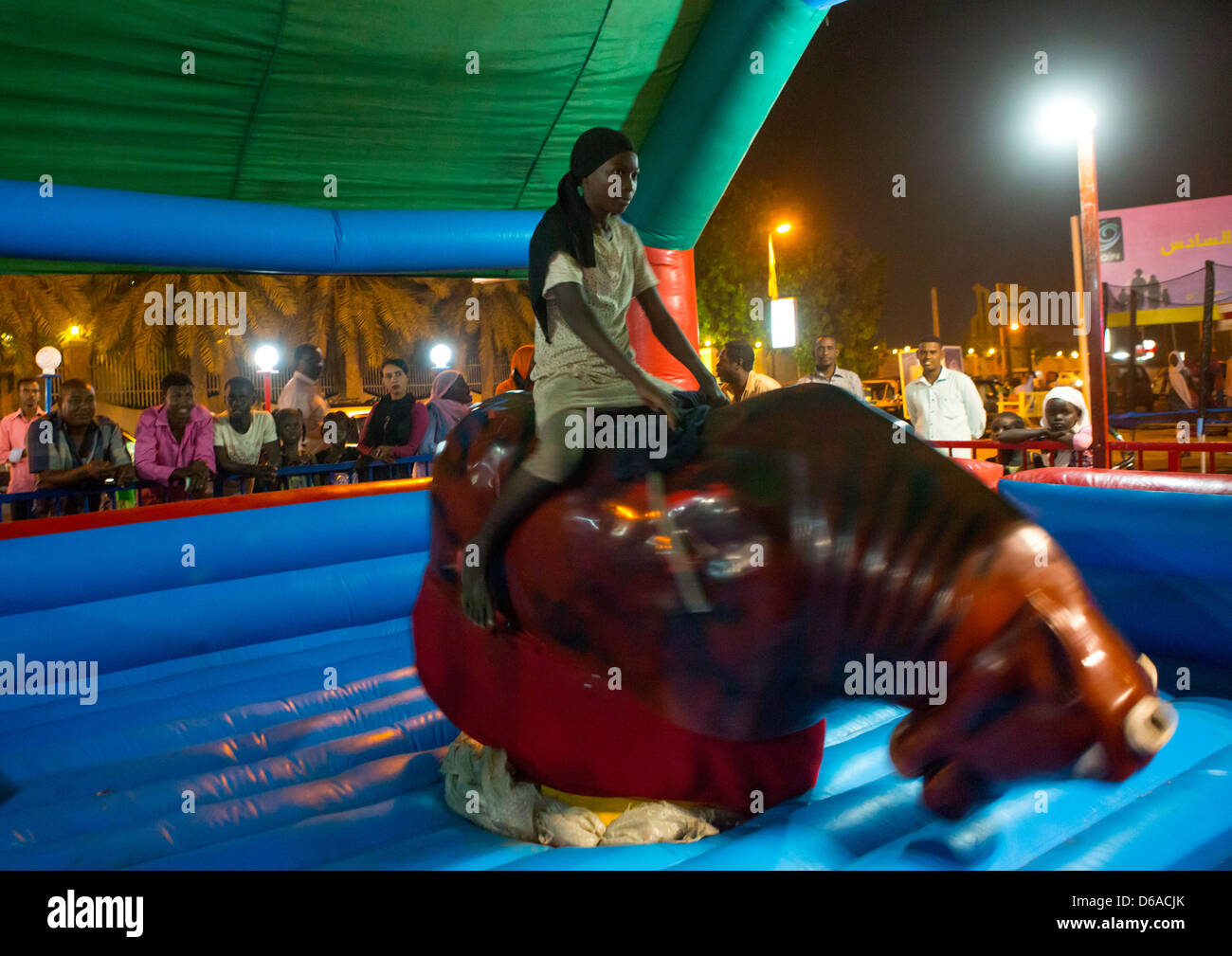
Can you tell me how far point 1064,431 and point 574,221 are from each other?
16.2 feet

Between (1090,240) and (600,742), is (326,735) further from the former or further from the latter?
(1090,240)

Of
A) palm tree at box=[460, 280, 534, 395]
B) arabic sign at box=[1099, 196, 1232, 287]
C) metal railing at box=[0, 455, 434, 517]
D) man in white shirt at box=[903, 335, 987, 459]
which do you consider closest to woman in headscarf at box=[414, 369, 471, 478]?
metal railing at box=[0, 455, 434, 517]

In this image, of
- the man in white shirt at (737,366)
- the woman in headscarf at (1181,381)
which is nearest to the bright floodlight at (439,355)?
the man in white shirt at (737,366)

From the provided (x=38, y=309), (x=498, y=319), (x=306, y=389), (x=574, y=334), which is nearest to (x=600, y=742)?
(x=574, y=334)

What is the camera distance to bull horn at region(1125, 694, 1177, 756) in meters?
1.88

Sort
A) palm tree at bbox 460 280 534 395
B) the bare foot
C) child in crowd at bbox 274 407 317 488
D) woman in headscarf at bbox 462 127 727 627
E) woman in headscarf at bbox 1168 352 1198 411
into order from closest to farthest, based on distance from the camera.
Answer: woman in headscarf at bbox 462 127 727 627
the bare foot
child in crowd at bbox 274 407 317 488
woman in headscarf at bbox 1168 352 1198 411
palm tree at bbox 460 280 534 395

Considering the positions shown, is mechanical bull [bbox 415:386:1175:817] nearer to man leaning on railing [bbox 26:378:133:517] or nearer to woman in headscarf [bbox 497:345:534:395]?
woman in headscarf [bbox 497:345:534:395]

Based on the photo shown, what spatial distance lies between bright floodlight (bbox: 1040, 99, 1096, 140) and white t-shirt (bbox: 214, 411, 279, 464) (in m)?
5.82

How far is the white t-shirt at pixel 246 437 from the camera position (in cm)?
584

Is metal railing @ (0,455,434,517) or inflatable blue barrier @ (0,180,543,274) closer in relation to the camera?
inflatable blue barrier @ (0,180,543,274)

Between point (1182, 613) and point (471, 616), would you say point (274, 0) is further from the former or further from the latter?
point (1182, 613)

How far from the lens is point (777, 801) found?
249cm

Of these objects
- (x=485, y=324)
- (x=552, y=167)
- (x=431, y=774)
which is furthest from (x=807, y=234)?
(x=431, y=774)
